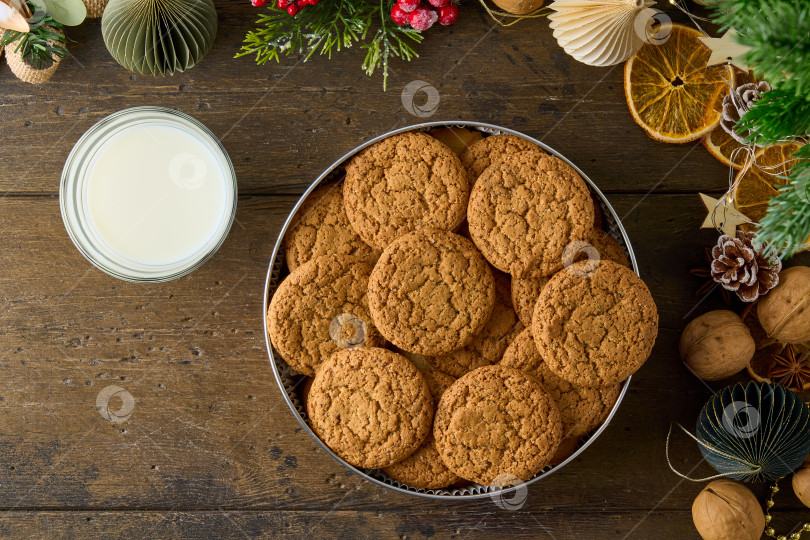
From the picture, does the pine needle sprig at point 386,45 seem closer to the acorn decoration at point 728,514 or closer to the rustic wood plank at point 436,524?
the rustic wood plank at point 436,524

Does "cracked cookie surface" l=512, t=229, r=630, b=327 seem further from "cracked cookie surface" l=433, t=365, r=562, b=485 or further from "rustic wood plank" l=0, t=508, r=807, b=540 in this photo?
"rustic wood plank" l=0, t=508, r=807, b=540

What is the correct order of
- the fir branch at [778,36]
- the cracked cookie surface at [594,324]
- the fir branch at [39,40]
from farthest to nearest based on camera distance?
A: the fir branch at [39,40] → the cracked cookie surface at [594,324] → the fir branch at [778,36]

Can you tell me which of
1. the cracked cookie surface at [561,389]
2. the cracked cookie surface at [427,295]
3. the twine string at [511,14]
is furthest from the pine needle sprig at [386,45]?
the cracked cookie surface at [561,389]

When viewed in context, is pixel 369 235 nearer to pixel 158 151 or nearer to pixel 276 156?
pixel 276 156

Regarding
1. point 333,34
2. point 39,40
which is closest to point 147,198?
point 39,40

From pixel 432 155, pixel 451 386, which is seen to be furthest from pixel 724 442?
pixel 432 155

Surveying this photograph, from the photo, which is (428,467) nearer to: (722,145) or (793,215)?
(793,215)
